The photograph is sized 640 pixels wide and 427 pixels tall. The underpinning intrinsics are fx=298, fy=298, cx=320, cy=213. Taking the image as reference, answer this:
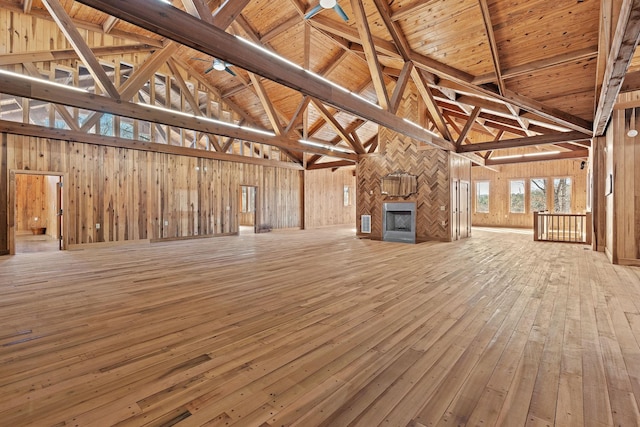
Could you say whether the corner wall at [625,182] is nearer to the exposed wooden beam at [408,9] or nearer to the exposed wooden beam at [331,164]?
the exposed wooden beam at [408,9]

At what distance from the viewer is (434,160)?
911 cm

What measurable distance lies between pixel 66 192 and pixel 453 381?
954 cm

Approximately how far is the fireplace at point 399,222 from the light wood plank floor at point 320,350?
15.2 feet

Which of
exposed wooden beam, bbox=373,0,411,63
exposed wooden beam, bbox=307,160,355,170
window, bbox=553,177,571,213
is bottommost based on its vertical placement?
window, bbox=553,177,571,213

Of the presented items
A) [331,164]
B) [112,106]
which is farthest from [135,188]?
[331,164]

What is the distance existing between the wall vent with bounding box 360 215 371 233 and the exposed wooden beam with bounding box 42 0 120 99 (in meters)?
7.58

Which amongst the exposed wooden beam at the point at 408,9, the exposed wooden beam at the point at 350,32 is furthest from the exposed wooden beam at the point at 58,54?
the exposed wooden beam at the point at 408,9

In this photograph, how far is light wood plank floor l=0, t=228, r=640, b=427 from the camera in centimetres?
154

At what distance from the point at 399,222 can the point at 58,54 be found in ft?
33.1

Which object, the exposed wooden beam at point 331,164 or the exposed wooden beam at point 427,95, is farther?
the exposed wooden beam at point 331,164

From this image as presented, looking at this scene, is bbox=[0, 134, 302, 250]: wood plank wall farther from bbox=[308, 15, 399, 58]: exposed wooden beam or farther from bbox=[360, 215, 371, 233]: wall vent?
bbox=[308, 15, 399, 58]: exposed wooden beam

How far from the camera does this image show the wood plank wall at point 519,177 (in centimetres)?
1369

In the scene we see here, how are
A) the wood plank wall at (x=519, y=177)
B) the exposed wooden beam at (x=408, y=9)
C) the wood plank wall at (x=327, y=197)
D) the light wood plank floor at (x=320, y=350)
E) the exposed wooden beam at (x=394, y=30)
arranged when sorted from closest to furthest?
1. the light wood plank floor at (x=320, y=350)
2. the exposed wooden beam at (x=408, y=9)
3. the exposed wooden beam at (x=394, y=30)
4. the wood plank wall at (x=519, y=177)
5. the wood plank wall at (x=327, y=197)

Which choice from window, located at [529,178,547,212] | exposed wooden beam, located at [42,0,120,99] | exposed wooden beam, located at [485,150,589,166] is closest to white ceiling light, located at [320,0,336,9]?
exposed wooden beam, located at [42,0,120,99]
